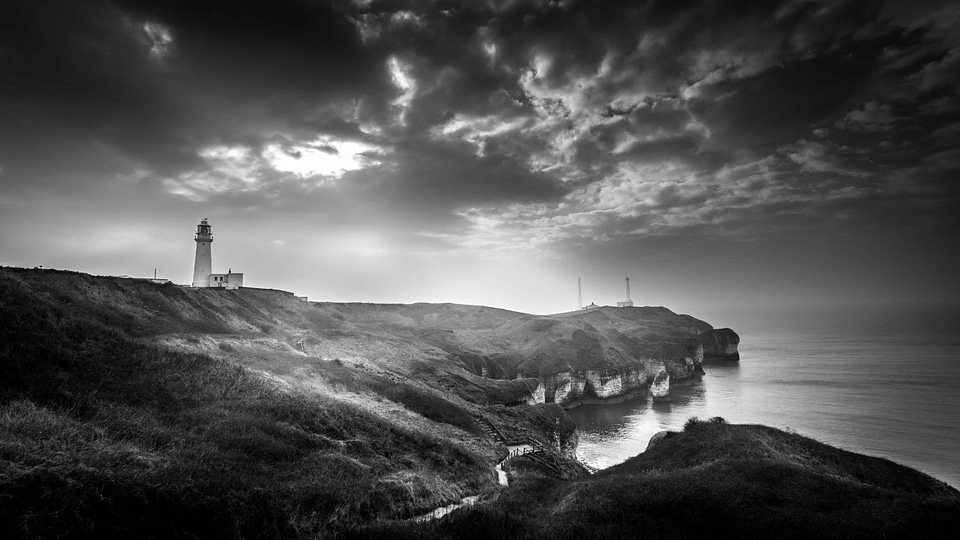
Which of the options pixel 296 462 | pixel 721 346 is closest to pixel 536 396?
pixel 296 462

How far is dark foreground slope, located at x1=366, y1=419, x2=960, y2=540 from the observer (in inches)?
587

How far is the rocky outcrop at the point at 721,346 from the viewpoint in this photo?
449 ft

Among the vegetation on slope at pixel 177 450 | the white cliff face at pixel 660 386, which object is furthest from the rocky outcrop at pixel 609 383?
the vegetation on slope at pixel 177 450

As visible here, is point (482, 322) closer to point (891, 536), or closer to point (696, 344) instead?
point (696, 344)

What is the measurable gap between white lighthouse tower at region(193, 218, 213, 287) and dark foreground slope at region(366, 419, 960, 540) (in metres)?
74.0

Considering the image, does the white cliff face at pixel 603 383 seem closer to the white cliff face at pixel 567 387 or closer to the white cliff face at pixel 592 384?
the white cliff face at pixel 592 384

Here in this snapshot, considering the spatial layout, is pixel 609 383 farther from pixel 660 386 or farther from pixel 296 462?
pixel 296 462

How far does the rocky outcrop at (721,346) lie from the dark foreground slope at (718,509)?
399ft

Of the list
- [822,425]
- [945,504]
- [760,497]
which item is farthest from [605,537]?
[822,425]

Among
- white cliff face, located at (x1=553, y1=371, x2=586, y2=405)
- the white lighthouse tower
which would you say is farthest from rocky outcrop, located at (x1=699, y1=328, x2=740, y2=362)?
the white lighthouse tower

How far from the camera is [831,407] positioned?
68.0 meters

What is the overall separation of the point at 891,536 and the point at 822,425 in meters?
58.6

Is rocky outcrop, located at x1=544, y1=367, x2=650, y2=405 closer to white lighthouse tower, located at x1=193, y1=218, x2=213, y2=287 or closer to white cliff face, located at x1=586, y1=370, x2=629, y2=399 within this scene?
white cliff face, located at x1=586, y1=370, x2=629, y2=399

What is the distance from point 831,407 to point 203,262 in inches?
4461
